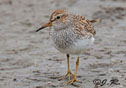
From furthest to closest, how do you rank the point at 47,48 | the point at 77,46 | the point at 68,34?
the point at 47,48 → the point at 68,34 → the point at 77,46

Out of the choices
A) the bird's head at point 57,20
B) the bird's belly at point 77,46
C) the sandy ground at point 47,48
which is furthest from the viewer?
the sandy ground at point 47,48

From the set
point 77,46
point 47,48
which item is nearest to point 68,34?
point 77,46

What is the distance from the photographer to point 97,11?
39.4 ft

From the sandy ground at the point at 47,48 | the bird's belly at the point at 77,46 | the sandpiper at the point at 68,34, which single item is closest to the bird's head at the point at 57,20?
the sandpiper at the point at 68,34

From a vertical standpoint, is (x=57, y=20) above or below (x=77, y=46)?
above

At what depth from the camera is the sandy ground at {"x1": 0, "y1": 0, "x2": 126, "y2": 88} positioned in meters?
7.56

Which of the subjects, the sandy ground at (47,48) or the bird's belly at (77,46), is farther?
the sandy ground at (47,48)

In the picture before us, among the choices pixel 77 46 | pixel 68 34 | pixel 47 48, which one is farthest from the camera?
pixel 47 48

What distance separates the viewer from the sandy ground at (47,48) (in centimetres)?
756

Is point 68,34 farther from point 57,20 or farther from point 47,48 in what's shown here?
point 47,48

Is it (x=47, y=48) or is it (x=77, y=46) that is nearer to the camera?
(x=77, y=46)

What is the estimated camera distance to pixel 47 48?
9.61 m

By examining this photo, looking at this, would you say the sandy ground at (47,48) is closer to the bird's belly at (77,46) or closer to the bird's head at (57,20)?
the bird's belly at (77,46)

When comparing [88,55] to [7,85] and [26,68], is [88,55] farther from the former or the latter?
[7,85]
